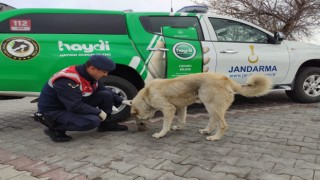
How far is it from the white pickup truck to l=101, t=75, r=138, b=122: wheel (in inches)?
0.6

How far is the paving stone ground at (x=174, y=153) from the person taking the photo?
9.16 ft

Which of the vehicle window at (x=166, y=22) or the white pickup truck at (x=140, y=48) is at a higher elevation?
the vehicle window at (x=166, y=22)

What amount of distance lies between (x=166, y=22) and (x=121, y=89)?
1385mm

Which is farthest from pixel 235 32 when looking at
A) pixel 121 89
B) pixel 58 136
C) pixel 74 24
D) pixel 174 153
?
pixel 58 136

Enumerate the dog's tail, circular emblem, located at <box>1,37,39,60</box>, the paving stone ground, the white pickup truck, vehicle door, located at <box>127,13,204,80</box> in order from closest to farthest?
the paving stone ground → the dog's tail → circular emblem, located at <box>1,37,39,60</box> → the white pickup truck → vehicle door, located at <box>127,13,204,80</box>

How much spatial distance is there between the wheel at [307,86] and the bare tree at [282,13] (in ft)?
22.4

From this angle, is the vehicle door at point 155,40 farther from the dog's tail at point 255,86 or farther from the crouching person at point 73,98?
the dog's tail at point 255,86

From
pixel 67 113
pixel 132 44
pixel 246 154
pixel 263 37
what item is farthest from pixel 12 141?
pixel 263 37

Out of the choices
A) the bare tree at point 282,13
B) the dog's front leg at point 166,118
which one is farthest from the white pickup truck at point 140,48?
the bare tree at point 282,13

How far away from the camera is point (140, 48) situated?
16.0ft

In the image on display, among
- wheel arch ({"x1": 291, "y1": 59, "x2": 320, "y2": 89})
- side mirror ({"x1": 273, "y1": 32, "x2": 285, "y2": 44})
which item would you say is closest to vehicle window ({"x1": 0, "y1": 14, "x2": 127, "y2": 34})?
side mirror ({"x1": 273, "y1": 32, "x2": 285, "y2": 44})

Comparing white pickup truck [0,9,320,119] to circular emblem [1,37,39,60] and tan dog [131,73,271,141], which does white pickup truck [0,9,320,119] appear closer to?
circular emblem [1,37,39,60]

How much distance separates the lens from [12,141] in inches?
158

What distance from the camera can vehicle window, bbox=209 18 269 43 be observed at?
548cm
